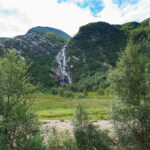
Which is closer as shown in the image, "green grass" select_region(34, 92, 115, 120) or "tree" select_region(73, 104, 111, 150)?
"tree" select_region(73, 104, 111, 150)

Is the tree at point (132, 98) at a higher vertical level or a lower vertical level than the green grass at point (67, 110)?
higher

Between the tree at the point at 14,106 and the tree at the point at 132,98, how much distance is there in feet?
33.7

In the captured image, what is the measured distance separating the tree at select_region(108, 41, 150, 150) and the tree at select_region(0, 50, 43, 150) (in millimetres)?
10270

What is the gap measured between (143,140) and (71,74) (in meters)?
178

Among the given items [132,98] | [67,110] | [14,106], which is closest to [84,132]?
[132,98]

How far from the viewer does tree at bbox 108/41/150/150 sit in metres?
14.3

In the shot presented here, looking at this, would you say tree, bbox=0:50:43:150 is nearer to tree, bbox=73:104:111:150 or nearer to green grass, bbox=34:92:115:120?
green grass, bbox=34:92:115:120

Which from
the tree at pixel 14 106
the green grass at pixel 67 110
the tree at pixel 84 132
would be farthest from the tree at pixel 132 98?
the tree at pixel 14 106

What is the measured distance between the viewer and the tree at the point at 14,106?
46.0 feet

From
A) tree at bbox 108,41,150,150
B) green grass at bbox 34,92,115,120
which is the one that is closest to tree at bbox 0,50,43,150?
green grass at bbox 34,92,115,120

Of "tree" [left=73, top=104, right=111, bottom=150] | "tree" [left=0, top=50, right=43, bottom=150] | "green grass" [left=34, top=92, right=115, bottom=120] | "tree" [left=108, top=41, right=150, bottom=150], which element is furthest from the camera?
"green grass" [left=34, top=92, right=115, bottom=120]

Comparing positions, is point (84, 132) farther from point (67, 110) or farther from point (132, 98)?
point (67, 110)

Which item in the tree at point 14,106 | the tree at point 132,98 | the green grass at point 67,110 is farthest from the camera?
the green grass at point 67,110

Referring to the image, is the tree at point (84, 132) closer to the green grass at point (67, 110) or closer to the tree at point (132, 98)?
the green grass at point (67, 110)
